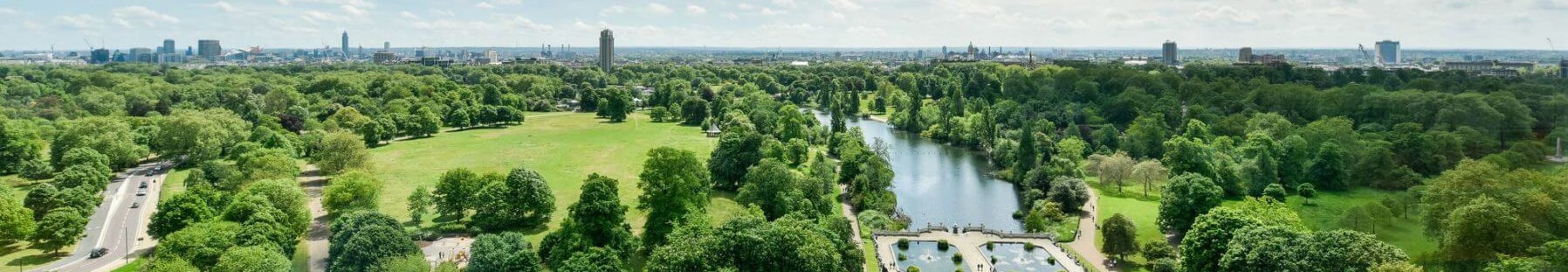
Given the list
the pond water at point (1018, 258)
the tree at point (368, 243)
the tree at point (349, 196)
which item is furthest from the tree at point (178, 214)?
the pond water at point (1018, 258)

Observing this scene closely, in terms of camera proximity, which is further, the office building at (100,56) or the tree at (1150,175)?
the office building at (100,56)

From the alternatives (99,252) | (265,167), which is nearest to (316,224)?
(265,167)

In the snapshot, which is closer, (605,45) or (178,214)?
(178,214)

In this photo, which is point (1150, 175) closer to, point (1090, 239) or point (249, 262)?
point (1090, 239)

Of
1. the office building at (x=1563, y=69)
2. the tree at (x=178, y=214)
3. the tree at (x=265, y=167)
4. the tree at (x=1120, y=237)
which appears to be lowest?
the tree at (x=1120, y=237)

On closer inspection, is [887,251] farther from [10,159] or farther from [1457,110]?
[10,159]

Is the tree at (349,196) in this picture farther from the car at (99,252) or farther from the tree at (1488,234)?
the tree at (1488,234)
